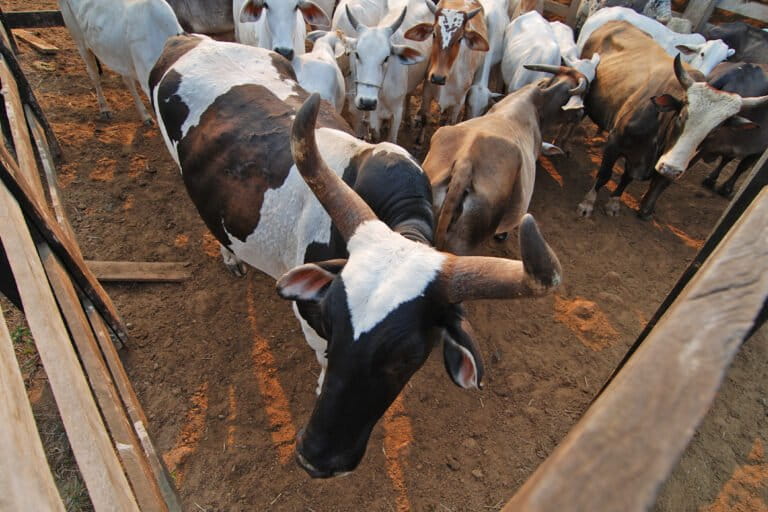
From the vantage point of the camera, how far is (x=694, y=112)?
495 centimetres

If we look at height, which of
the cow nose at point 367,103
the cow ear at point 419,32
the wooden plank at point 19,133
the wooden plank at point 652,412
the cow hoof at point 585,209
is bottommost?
the cow hoof at point 585,209

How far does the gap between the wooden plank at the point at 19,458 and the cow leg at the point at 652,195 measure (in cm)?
671

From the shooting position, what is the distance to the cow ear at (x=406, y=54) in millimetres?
5438

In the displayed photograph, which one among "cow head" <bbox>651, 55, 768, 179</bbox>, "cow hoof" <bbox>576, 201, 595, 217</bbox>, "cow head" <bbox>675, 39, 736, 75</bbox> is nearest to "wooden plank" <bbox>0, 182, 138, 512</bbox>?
"cow head" <bbox>651, 55, 768, 179</bbox>

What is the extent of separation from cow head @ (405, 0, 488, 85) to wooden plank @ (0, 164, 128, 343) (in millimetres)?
4479

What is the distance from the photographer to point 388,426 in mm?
3568

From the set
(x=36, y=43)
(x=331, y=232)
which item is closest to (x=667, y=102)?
(x=331, y=232)

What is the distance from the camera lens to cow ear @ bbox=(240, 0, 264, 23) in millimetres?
5207

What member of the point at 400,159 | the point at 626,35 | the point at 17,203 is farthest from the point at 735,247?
the point at 626,35

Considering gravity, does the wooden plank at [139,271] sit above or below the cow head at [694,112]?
below

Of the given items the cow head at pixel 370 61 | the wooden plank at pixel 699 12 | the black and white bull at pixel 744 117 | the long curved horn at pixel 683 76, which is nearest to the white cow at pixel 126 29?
the cow head at pixel 370 61

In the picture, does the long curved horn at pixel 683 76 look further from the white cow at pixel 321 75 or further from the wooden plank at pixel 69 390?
the wooden plank at pixel 69 390

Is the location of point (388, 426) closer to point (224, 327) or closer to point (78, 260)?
point (224, 327)

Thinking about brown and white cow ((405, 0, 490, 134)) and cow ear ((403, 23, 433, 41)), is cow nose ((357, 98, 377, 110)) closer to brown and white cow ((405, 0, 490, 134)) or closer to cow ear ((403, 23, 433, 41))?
brown and white cow ((405, 0, 490, 134))
